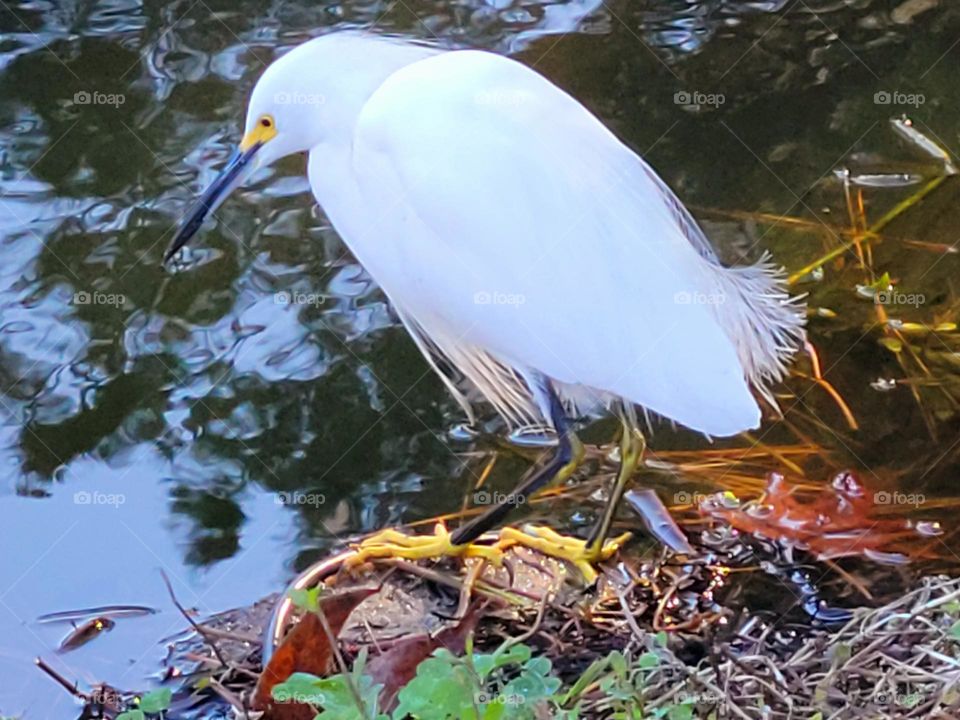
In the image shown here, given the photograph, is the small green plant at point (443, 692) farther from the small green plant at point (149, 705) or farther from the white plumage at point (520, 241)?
the white plumage at point (520, 241)

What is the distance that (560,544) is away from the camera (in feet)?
5.92

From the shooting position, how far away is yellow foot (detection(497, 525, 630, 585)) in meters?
1.79

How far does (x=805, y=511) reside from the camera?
1.83 metres

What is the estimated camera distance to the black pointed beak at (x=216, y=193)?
1888 millimetres

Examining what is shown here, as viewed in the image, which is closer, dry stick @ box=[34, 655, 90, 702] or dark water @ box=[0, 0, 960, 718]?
dry stick @ box=[34, 655, 90, 702]

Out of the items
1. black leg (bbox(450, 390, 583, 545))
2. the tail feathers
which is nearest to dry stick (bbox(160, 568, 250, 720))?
black leg (bbox(450, 390, 583, 545))

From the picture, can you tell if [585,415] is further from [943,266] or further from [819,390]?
[943,266]

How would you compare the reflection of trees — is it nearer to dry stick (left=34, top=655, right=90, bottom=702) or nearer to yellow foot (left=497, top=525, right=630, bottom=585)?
yellow foot (left=497, top=525, right=630, bottom=585)

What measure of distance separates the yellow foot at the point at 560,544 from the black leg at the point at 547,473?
0.10ft

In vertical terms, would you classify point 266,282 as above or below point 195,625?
above

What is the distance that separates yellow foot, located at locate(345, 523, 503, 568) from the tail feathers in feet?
1.61

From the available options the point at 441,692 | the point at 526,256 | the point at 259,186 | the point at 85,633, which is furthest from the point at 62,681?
the point at 526,256

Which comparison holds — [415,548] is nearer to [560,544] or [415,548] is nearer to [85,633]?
[560,544]

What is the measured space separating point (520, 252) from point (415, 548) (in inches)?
18.6
